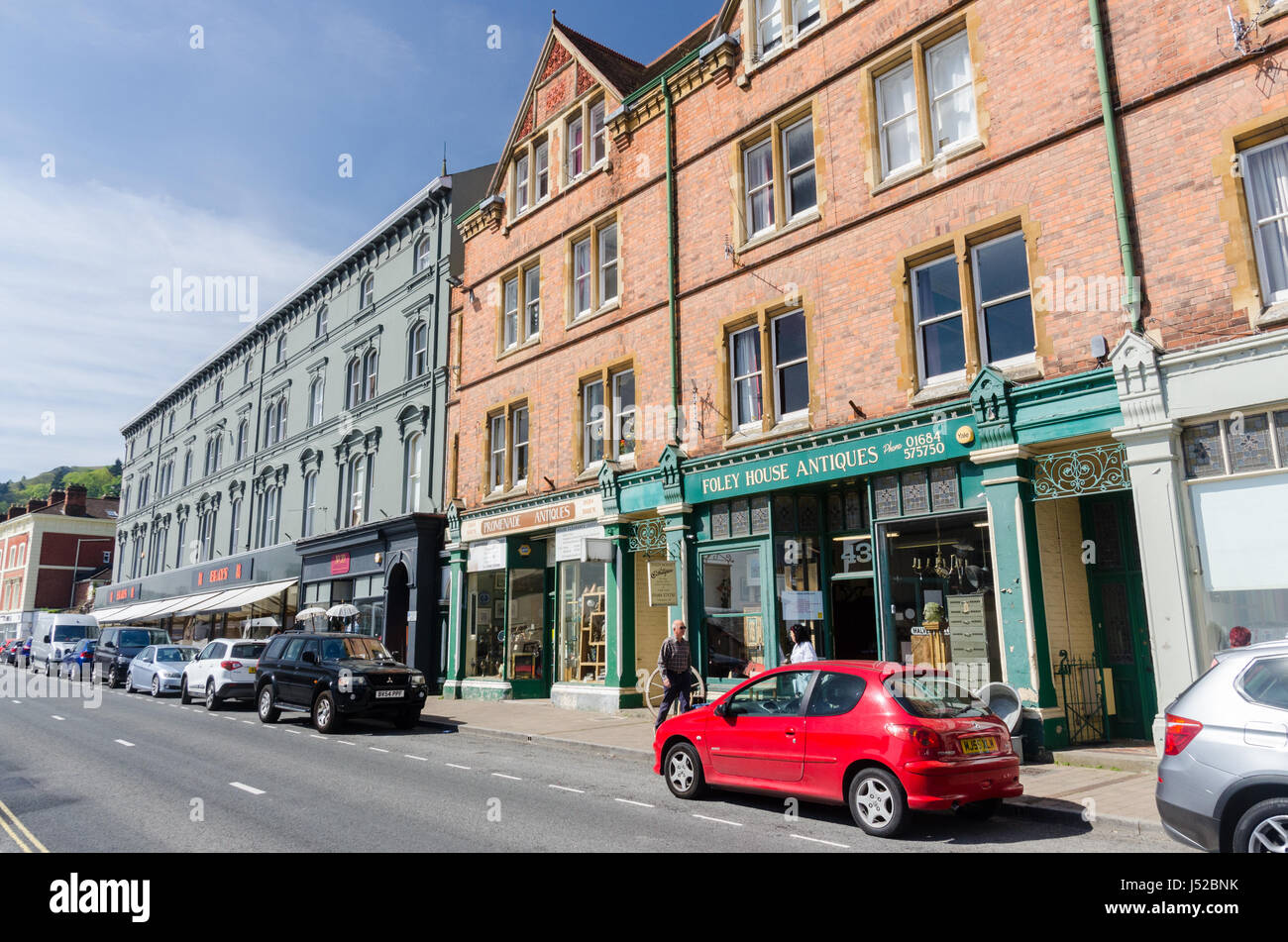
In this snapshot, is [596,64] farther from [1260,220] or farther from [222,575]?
[222,575]

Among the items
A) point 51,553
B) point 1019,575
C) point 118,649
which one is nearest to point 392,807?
point 1019,575

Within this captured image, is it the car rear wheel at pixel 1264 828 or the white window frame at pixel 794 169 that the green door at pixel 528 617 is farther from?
the car rear wheel at pixel 1264 828

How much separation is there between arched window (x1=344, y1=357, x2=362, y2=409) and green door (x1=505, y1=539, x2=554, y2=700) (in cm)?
1236

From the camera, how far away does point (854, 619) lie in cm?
1409

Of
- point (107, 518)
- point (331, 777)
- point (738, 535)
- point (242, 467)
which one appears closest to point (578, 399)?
point (738, 535)

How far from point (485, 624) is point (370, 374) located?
11.9 metres

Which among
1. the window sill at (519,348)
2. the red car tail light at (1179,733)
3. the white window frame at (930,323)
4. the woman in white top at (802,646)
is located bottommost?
the red car tail light at (1179,733)

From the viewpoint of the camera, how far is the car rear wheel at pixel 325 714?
606 inches

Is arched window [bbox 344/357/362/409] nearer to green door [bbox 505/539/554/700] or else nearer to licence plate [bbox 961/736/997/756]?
green door [bbox 505/539/554/700]

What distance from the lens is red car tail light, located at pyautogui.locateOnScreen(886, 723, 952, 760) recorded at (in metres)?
7.24

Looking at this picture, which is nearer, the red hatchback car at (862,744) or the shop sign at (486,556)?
the red hatchback car at (862,744)

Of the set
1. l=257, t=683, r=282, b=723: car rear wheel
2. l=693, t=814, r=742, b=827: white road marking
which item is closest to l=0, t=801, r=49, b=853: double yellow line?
l=693, t=814, r=742, b=827: white road marking

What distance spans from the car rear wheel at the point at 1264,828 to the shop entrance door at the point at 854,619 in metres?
8.44

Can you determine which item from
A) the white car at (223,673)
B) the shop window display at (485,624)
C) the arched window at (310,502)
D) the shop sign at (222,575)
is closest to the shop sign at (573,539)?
the shop window display at (485,624)
